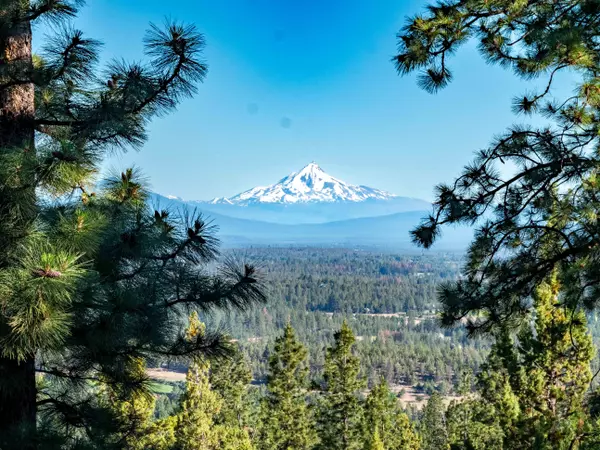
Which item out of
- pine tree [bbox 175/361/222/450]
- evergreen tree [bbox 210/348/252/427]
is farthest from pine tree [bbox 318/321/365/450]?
evergreen tree [bbox 210/348/252/427]

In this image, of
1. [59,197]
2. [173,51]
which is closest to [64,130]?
[59,197]

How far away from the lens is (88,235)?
86.1 inches

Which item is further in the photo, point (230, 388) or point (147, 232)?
point (230, 388)

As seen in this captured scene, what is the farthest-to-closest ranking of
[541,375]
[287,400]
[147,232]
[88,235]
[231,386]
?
[231,386] → [287,400] → [541,375] → [147,232] → [88,235]

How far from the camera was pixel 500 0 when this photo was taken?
304 centimetres

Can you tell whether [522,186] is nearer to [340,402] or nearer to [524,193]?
[524,193]

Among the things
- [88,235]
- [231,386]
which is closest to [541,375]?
[88,235]

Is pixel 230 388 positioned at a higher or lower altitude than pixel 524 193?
lower

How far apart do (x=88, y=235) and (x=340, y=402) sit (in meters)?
13.0

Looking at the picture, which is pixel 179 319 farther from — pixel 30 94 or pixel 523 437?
pixel 523 437

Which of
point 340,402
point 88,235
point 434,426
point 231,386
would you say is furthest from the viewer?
point 434,426

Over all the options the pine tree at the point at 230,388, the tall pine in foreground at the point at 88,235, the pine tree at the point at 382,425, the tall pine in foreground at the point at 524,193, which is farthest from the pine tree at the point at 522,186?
the pine tree at the point at 230,388

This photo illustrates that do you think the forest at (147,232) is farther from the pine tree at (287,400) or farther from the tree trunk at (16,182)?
the pine tree at (287,400)

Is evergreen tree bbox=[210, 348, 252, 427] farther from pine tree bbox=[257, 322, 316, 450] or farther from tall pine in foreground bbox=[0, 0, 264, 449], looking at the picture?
tall pine in foreground bbox=[0, 0, 264, 449]
